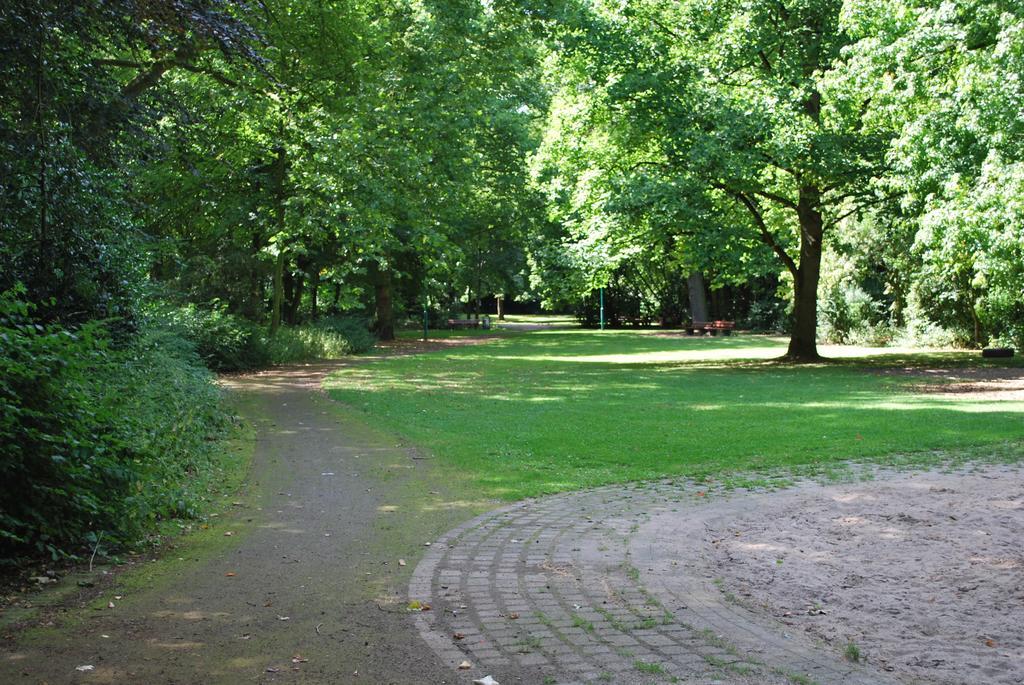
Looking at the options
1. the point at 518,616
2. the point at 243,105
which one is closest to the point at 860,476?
the point at 518,616

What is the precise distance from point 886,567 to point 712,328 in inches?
1513

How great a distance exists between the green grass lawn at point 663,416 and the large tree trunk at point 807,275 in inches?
46.7

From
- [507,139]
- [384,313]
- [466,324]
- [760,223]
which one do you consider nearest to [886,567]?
[760,223]

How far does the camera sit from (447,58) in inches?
890

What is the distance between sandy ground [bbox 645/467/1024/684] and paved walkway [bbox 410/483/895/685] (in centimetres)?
22

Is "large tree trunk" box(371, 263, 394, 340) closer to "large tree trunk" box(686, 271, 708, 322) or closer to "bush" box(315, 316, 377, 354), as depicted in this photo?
"bush" box(315, 316, 377, 354)

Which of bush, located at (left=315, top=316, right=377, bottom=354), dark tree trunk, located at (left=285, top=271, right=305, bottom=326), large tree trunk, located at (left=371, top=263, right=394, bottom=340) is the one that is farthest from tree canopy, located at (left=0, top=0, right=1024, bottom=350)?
large tree trunk, located at (left=371, top=263, right=394, bottom=340)

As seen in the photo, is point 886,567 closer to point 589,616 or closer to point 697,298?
point 589,616

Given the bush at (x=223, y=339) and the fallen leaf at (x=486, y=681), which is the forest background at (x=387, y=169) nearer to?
the bush at (x=223, y=339)

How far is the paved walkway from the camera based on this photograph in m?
4.41

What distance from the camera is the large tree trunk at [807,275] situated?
79.9ft

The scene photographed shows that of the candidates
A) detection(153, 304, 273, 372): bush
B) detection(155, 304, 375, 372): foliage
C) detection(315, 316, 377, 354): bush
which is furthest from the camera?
detection(315, 316, 377, 354): bush

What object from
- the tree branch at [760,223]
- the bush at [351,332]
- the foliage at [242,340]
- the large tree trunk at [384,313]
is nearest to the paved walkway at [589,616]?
the foliage at [242,340]

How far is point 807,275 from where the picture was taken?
82.8 feet
